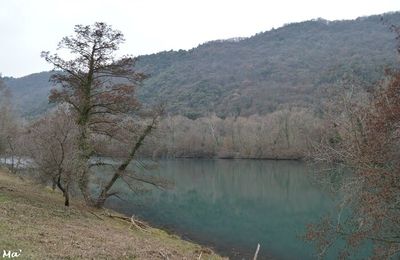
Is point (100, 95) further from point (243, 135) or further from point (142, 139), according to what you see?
point (243, 135)

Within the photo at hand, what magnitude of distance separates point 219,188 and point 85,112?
32808 millimetres

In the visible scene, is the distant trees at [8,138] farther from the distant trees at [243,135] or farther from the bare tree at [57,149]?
the distant trees at [243,135]

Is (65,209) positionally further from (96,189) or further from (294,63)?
(294,63)

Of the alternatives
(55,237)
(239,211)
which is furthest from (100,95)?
(239,211)

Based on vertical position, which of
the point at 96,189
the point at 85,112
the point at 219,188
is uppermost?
the point at 85,112

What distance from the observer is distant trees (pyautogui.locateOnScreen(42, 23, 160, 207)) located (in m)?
24.1

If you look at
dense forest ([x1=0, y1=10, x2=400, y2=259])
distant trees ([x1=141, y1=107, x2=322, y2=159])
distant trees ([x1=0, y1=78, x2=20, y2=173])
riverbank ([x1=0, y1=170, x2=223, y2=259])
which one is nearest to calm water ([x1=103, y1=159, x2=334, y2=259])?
dense forest ([x1=0, y1=10, x2=400, y2=259])

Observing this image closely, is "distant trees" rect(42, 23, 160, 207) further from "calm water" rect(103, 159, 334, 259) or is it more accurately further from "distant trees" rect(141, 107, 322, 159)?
"distant trees" rect(141, 107, 322, 159)

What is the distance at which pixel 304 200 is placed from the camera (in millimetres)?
43656

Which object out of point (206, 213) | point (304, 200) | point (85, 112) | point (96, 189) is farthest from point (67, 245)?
point (304, 200)

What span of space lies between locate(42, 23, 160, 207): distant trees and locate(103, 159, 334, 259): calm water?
8.05 ft

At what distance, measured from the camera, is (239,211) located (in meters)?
39.1

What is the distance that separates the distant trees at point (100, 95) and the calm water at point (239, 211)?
2455 mm

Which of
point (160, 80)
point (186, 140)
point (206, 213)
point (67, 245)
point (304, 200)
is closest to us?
point (67, 245)
